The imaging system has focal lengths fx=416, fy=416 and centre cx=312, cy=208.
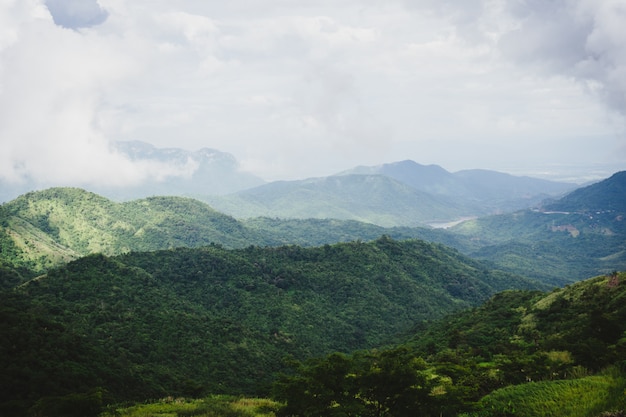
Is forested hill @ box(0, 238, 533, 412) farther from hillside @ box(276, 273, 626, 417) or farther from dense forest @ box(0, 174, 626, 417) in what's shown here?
hillside @ box(276, 273, 626, 417)

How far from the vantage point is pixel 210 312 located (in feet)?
329

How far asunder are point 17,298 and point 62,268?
19.6 metres

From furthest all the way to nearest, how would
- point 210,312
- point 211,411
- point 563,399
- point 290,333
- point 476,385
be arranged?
point 210,312 < point 290,333 < point 211,411 < point 476,385 < point 563,399

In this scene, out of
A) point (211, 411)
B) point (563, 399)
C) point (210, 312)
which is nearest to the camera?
point (563, 399)

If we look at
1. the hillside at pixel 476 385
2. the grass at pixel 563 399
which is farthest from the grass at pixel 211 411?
the grass at pixel 563 399

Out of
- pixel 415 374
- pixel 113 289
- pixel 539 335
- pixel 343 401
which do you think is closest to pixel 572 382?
pixel 415 374

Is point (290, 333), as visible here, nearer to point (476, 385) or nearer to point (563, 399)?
point (476, 385)

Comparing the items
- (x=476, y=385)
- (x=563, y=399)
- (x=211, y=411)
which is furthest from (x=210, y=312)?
(x=563, y=399)

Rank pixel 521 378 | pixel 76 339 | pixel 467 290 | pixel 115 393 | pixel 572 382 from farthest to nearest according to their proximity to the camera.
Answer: pixel 467 290 < pixel 76 339 < pixel 115 393 < pixel 521 378 < pixel 572 382

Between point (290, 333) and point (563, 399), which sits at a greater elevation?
point (563, 399)

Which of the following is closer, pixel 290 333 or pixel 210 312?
pixel 290 333

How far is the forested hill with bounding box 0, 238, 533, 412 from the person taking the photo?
47.1 metres

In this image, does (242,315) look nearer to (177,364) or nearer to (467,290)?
(177,364)

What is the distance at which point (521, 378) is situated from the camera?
22750 millimetres
